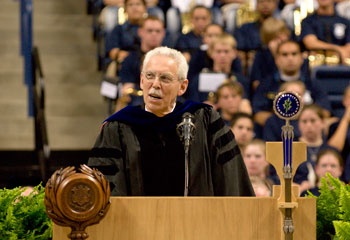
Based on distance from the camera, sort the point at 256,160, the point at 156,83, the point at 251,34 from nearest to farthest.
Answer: the point at 156,83 → the point at 256,160 → the point at 251,34

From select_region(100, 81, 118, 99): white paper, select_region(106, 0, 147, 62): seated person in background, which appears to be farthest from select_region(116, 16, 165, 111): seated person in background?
select_region(106, 0, 147, 62): seated person in background

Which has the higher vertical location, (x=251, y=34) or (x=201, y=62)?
(x=251, y=34)

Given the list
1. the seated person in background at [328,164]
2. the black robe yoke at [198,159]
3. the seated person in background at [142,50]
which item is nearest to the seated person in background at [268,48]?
the seated person in background at [142,50]

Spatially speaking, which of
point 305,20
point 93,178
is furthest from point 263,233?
point 305,20

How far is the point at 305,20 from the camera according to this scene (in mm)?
8453

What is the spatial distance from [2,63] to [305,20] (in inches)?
138

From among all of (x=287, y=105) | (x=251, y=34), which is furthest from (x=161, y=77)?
(x=251, y=34)

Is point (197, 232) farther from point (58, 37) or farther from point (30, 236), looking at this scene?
point (58, 37)

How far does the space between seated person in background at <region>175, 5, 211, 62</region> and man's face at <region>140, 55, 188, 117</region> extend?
178 inches

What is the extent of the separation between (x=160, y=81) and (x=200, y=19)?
189 inches

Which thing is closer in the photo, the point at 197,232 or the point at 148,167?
the point at 197,232

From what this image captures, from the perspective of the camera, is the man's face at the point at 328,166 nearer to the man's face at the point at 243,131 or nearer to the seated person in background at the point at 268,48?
the man's face at the point at 243,131

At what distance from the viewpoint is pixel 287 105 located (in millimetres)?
2484

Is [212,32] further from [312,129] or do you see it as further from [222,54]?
[312,129]
